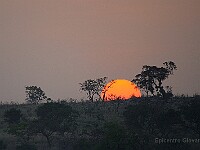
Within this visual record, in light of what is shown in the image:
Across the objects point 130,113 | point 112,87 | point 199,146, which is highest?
point 112,87

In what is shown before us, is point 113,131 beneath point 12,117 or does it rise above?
Answer: beneath

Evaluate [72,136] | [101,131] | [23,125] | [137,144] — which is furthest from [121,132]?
[23,125]

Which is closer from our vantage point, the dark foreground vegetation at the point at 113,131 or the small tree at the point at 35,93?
the dark foreground vegetation at the point at 113,131

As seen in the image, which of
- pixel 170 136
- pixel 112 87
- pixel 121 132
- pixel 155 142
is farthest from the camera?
pixel 112 87

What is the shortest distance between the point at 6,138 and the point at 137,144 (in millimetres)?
25329

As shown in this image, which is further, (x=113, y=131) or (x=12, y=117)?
(x=12, y=117)

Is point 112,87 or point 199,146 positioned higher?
point 112,87

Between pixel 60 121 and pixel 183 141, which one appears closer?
pixel 183 141

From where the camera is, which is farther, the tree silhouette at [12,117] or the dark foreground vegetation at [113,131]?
the tree silhouette at [12,117]

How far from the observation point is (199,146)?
57.1m

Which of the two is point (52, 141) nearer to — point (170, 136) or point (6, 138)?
point (6, 138)

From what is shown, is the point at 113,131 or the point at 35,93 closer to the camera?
the point at 113,131

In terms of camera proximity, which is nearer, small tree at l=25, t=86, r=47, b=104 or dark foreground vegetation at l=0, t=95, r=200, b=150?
dark foreground vegetation at l=0, t=95, r=200, b=150

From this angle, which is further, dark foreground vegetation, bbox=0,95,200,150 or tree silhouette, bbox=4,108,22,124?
tree silhouette, bbox=4,108,22,124
